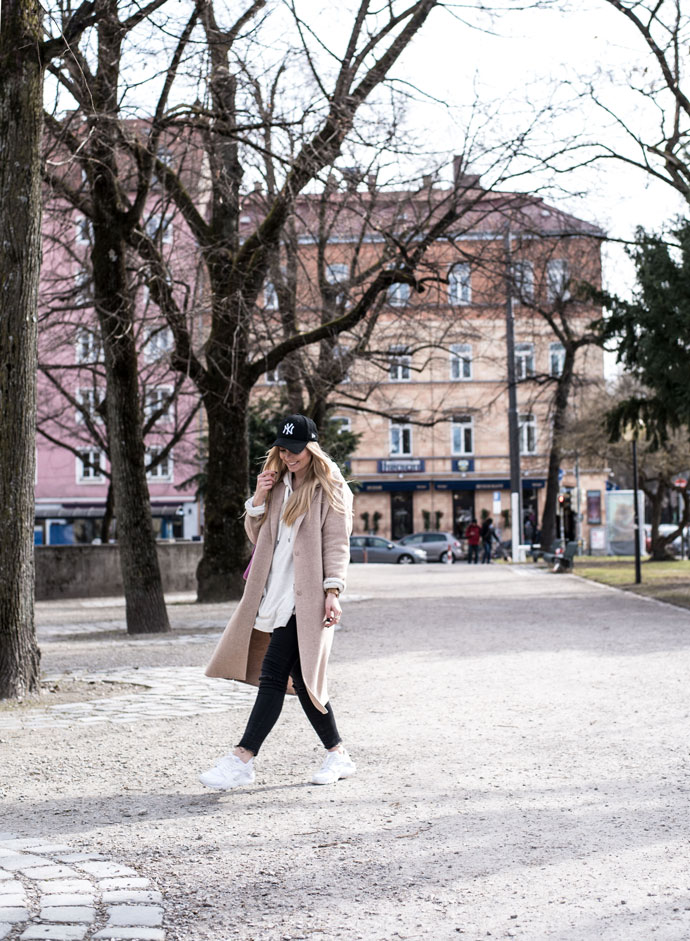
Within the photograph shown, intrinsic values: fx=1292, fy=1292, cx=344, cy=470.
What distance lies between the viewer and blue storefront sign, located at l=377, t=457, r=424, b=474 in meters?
63.7

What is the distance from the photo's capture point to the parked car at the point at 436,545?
51.6m

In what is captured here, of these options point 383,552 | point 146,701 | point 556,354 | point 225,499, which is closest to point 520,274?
point 225,499

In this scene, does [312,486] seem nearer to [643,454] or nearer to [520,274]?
[520,274]

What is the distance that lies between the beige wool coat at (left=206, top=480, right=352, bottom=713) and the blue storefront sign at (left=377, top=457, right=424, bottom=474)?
188ft

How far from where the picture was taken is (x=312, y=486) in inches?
255

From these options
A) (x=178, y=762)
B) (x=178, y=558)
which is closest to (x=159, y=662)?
(x=178, y=762)

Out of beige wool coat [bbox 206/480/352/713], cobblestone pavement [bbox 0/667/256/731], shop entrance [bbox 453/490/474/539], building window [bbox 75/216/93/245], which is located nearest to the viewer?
beige wool coat [bbox 206/480/352/713]

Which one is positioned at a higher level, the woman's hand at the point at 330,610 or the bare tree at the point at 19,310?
the bare tree at the point at 19,310

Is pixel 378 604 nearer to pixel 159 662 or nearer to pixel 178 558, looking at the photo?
pixel 178 558

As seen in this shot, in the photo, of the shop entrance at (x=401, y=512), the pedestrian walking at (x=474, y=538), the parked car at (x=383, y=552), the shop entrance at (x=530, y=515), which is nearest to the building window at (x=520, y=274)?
the pedestrian walking at (x=474, y=538)

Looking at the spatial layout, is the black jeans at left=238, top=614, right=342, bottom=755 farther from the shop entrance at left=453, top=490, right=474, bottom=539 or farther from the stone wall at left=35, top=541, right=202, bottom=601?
the shop entrance at left=453, top=490, right=474, bottom=539

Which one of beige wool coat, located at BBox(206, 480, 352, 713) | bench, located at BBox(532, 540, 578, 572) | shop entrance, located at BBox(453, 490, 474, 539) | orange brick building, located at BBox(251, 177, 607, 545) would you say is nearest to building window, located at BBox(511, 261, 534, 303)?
orange brick building, located at BBox(251, 177, 607, 545)

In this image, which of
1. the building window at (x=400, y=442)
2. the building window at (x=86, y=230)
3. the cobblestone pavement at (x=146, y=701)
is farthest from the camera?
the building window at (x=400, y=442)

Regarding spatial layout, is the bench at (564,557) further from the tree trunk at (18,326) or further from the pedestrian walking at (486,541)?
the tree trunk at (18,326)
